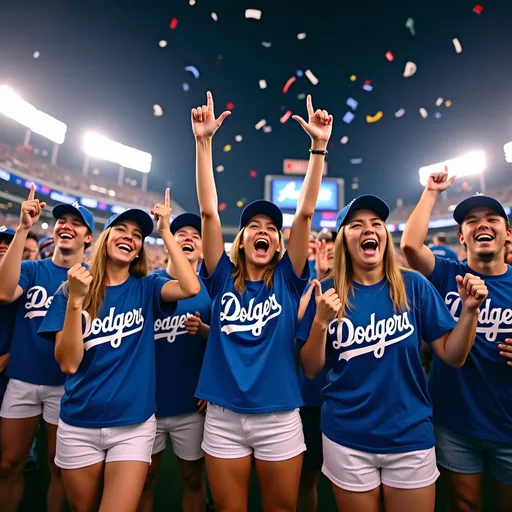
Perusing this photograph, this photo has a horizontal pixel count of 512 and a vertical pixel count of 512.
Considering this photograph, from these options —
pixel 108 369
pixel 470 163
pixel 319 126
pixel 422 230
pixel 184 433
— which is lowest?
pixel 184 433

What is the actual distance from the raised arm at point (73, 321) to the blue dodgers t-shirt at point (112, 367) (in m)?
0.11

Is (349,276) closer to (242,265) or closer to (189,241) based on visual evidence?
(242,265)

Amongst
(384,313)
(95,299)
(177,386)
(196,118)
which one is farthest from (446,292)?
(95,299)

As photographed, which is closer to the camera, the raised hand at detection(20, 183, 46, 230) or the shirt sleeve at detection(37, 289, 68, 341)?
the shirt sleeve at detection(37, 289, 68, 341)

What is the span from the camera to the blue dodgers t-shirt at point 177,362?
211 cm

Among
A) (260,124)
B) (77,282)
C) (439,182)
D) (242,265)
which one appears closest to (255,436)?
(242,265)

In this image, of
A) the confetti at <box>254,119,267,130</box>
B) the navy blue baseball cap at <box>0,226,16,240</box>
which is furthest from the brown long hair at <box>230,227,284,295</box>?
the confetti at <box>254,119,267,130</box>

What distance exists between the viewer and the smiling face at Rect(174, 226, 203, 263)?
8.61 feet

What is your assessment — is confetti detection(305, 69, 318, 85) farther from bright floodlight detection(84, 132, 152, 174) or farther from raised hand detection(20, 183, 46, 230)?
raised hand detection(20, 183, 46, 230)

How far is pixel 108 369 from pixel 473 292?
187 cm

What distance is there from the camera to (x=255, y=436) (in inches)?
66.1

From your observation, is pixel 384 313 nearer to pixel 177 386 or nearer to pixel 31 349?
pixel 177 386

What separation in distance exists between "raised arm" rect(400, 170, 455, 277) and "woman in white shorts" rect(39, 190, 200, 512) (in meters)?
1.32

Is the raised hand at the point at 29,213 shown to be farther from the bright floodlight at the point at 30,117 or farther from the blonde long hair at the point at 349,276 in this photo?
the bright floodlight at the point at 30,117
